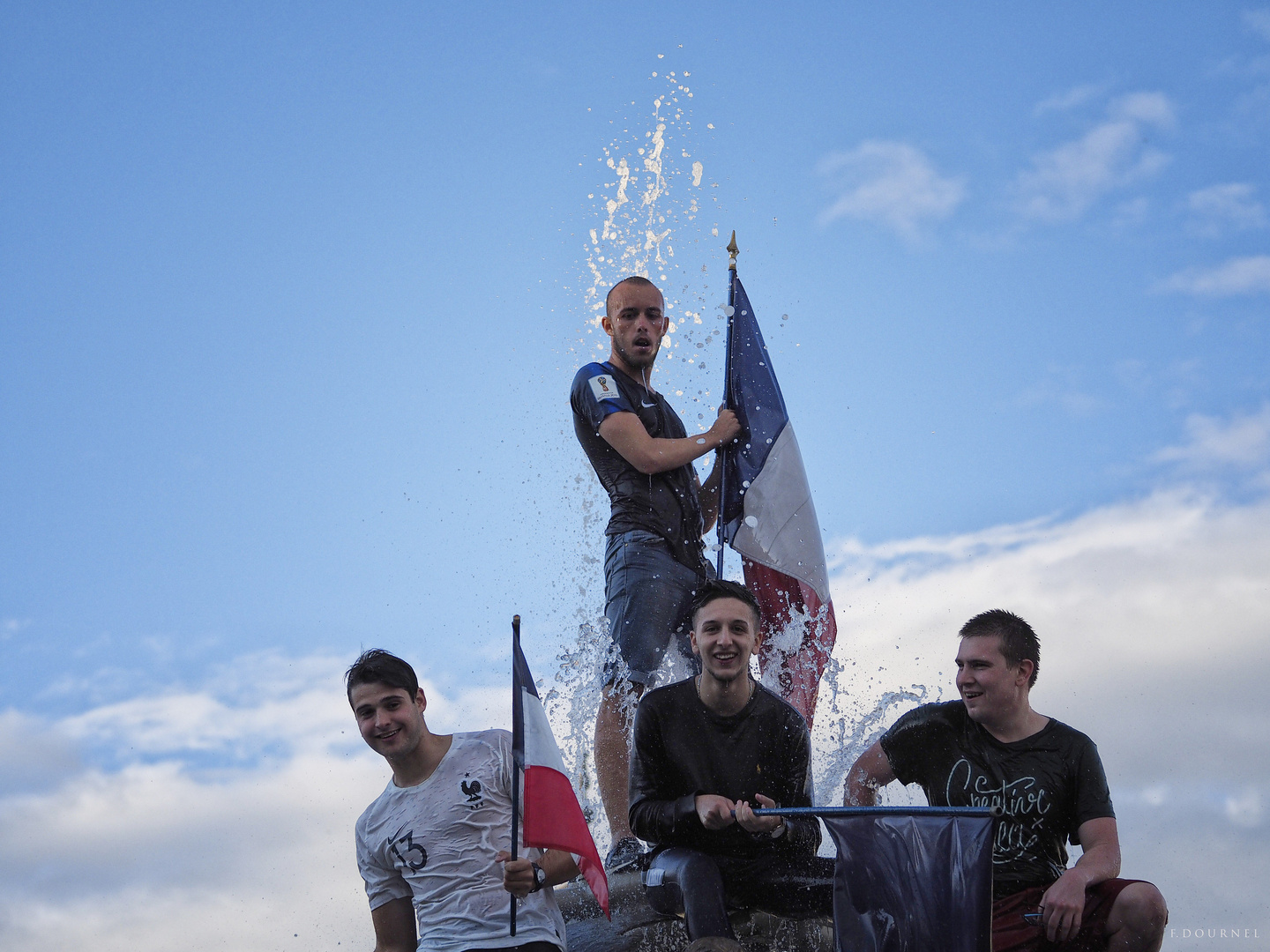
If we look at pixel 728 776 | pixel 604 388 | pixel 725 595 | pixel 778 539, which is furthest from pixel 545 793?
pixel 778 539

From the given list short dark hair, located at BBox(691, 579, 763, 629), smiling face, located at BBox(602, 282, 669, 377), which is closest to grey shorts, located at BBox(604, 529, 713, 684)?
short dark hair, located at BBox(691, 579, 763, 629)

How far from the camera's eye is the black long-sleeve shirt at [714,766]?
5.10 meters

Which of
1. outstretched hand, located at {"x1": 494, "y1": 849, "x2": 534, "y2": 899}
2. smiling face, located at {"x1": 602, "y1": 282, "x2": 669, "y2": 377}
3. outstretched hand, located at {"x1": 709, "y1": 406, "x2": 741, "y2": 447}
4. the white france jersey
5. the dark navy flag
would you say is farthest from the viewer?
outstretched hand, located at {"x1": 709, "y1": 406, "x2": 741, "y2": 447}

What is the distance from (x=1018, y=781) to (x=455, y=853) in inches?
90.2

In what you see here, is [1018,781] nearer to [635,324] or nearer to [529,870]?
[529,870]

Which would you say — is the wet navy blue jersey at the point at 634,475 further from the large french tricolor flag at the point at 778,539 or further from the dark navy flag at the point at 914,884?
the dark navy flag at the point at 914,884

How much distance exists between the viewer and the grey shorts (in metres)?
5.95

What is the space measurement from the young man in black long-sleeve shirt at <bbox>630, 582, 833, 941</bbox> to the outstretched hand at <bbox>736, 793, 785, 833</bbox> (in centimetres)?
2

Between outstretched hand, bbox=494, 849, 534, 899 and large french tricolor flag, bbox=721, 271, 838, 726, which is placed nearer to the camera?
outstretched hand, bbox=494, 849, 534, 899

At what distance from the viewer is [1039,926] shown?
4691 mm

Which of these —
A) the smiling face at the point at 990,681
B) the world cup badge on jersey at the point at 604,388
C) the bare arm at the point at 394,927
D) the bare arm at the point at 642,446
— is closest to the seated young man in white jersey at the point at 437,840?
the bare arm at the point at 394,927

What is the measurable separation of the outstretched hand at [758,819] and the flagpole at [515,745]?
0.87m

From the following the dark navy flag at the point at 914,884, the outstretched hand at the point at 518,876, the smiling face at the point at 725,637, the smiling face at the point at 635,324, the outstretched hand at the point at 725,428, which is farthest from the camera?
the outstretched hand at the point at 725,428

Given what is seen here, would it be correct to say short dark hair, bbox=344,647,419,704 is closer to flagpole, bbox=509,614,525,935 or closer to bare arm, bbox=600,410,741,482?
flagpole, bbox=509,614,525,935
